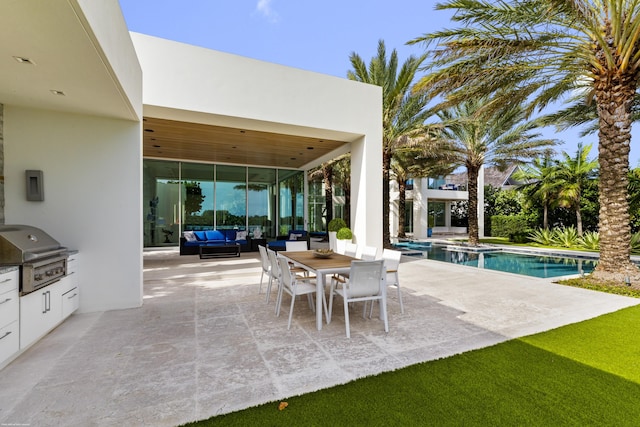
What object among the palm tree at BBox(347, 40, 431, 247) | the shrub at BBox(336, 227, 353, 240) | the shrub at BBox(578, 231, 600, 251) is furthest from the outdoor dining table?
the shrub at BBox(578, 231, 600, 251)

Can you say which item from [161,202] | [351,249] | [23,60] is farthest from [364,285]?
[161,202]

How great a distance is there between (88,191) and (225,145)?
5511mm

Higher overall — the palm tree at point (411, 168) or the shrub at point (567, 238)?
the palm tree at point (411, 168)

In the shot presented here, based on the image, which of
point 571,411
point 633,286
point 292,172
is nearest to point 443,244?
point 292,172

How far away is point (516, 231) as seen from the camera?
17.4 meters

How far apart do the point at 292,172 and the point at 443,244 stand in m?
9.04

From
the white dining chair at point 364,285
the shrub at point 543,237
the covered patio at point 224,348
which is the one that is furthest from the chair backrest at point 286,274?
the shrub at point 543,237

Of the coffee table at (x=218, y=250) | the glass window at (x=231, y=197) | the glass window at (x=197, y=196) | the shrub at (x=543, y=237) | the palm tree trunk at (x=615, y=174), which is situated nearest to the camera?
the palm tree trunk at (x=615, y=174)

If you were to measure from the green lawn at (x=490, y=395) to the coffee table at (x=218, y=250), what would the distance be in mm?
8352

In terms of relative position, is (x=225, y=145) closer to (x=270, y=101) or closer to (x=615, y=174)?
(x=270, y=101)

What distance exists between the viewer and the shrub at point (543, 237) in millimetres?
15357

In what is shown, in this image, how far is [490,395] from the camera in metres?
2.41

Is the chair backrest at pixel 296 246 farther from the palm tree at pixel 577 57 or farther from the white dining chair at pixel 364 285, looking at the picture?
the palm tree at pixel 577 57

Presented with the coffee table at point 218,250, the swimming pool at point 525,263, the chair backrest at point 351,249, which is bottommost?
the swimming pool at point 525,263
